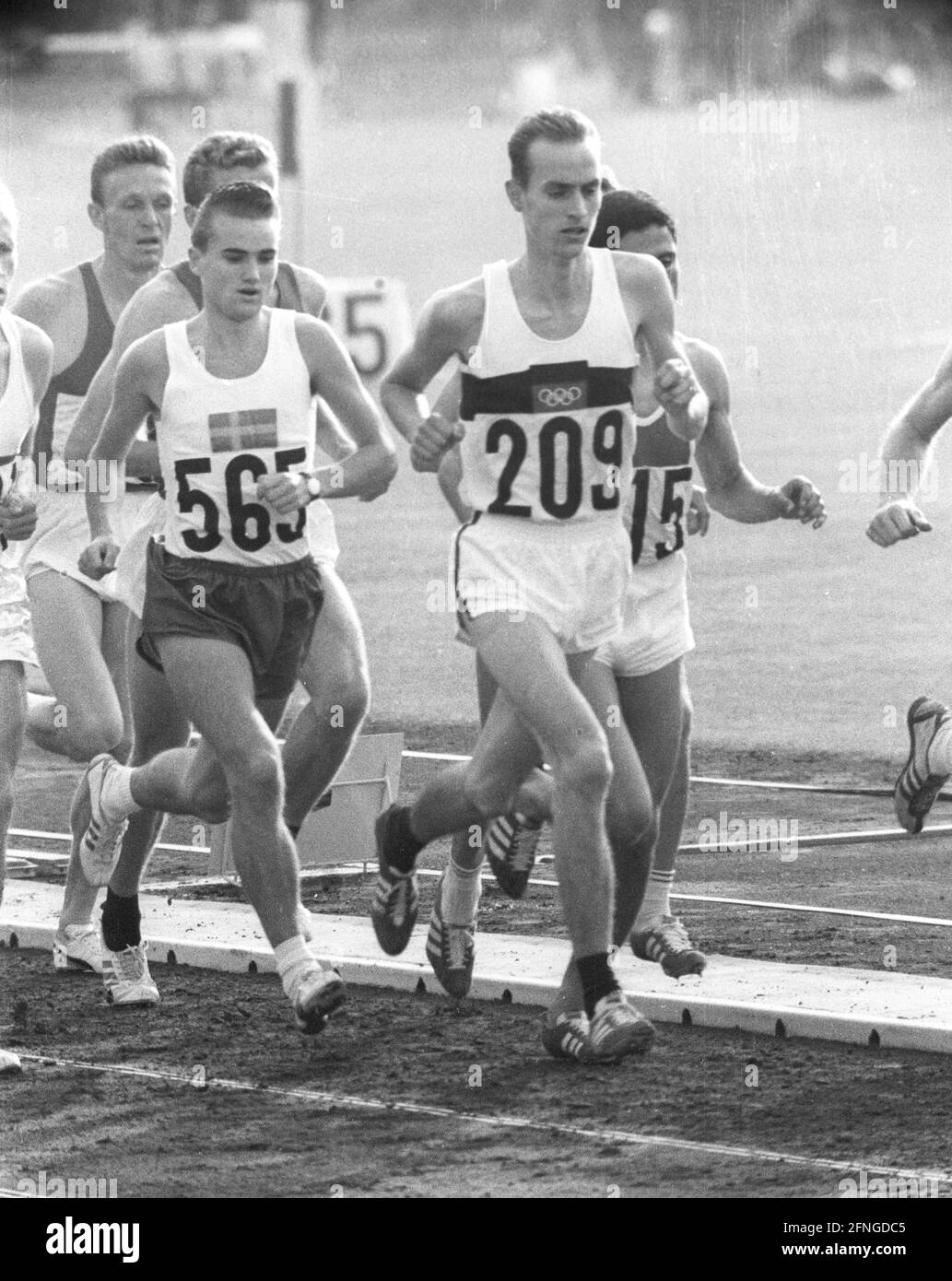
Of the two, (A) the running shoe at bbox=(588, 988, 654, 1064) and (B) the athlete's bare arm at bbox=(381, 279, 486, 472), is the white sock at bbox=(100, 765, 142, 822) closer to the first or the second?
(B) the athlete's bare arm at bbox=(381, 279, 486, 472)

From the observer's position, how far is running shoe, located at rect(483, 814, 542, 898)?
7.16 m

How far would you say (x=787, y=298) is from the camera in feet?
115

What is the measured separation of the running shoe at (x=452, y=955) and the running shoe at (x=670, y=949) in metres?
0.49

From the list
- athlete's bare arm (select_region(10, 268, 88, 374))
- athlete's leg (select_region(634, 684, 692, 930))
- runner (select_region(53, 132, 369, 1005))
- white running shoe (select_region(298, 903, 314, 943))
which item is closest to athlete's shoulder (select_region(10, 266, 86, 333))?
athlete's bare arm (select_region(10, 268, 88, 374))

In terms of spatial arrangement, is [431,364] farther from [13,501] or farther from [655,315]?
[13,501]

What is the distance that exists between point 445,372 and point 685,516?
22.7 m

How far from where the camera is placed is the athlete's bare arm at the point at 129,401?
6480mm

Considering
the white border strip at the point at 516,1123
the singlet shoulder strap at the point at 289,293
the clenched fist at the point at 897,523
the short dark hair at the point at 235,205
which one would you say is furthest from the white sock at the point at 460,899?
the short dark hair at the point at 235,205

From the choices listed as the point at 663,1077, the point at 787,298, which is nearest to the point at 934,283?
the point at 787,298

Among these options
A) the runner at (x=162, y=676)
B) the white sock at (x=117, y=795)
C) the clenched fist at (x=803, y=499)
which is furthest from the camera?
the white sock at (x=117, y=795)

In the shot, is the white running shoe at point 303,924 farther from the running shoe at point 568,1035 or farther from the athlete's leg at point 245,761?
the running shoe at point 568,1035

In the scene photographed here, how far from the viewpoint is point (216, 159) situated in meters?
6.95

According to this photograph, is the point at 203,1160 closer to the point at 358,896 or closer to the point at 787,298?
the point at 358,896

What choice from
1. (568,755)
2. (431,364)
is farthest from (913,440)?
(568,755)
